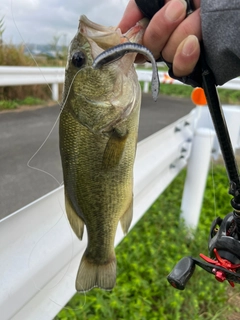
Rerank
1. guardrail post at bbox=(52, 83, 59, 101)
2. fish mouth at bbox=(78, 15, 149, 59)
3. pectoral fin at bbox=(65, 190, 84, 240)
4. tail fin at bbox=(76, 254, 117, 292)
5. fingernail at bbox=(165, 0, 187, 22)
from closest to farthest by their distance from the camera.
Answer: fingernail at bbox=(165, 0, 187, 22)
fish mouth at bbox=(78, 15, 149, 59)
pectoral fin at bbox=(65, 190, 84, 240)
tail fin at bbox=(76, 254, 117, 292)
guardrail post at bbox=(52, 83, 59, 101)

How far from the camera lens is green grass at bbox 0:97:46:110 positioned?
58.1 inches

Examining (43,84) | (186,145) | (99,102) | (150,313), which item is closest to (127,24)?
(99,102)

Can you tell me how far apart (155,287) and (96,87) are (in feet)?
7.41

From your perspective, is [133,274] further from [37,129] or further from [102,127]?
[102,127]

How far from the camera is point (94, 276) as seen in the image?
5.55ft

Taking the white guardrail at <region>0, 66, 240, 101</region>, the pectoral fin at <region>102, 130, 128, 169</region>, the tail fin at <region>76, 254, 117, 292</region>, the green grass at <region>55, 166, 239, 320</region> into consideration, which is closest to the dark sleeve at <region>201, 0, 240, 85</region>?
the pectoral fin at <region>102, 130, 128, 169</region>

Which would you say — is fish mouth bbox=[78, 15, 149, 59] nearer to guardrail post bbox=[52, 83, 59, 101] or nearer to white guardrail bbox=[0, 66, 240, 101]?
white guardrail bbox=[0, 66, 240, 101]

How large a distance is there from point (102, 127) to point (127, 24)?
1.28 ft

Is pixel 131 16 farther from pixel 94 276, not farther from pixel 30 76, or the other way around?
pixel 94 276

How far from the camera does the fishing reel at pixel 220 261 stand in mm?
1415

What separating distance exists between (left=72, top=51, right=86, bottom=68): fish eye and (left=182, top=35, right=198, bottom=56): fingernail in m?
0.38

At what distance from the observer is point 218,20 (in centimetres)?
116

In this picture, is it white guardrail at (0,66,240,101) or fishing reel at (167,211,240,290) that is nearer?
fishing reel at (167,211,240,290)

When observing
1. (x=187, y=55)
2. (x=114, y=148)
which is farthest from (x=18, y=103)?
(x=187, y=55)
